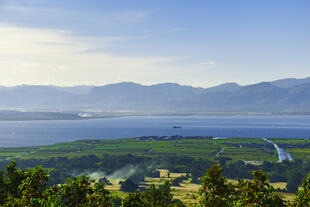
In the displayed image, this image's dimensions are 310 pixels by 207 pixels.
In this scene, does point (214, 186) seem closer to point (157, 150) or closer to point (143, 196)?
point (143, 196)

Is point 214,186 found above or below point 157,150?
above

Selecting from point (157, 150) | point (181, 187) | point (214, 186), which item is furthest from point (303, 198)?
point (157, 150)

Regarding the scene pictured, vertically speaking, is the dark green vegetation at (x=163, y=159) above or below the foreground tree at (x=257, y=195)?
below

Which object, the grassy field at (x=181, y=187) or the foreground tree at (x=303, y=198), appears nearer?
the foreground tree at (x=303, y=198)

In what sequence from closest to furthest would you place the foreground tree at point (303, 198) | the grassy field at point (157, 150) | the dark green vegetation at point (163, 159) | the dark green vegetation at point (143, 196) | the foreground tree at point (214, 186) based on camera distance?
the dark green vegetation at point (143, 196) < the foreground tree at point (303, 198) < the foreground tree at point (214, 186) < the dark green vegetation at point (163, 159) < the grassy field at point (157, 150)

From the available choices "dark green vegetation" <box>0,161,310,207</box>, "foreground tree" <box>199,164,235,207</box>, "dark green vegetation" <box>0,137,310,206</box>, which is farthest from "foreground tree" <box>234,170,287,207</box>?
"dark green vegetation" <box>0,137,310,206</box>

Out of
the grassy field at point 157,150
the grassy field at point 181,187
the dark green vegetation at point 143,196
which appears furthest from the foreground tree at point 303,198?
the grassy field at point 157,150

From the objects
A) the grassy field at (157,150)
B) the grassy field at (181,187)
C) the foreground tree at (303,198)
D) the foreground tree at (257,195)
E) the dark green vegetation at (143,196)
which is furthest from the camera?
the grassy field at (157,150)

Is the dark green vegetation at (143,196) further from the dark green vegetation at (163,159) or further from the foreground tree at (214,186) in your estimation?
the dark green vegetation at (163,159)

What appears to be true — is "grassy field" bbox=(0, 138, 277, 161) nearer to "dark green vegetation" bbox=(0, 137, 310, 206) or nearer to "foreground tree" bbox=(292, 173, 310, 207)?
"dark green vegetation" bbox=(0, 137, 310, 206)

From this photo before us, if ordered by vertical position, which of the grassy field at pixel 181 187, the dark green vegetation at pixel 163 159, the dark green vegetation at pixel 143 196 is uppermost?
the dark green vegetation at pixel 143 196
